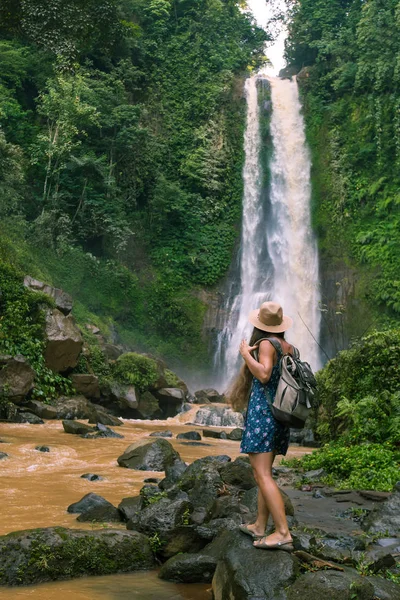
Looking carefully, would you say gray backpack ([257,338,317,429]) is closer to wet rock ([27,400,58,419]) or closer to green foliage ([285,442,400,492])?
green foliage ([285,442,400,492])

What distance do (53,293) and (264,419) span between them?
13.4 m

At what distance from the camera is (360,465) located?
6.82 m

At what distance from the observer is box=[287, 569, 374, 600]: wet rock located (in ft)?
9.68

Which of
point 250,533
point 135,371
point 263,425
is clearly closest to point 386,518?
point 250,533

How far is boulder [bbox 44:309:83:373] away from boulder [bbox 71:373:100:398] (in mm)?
380

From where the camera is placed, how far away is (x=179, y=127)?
28.8 m

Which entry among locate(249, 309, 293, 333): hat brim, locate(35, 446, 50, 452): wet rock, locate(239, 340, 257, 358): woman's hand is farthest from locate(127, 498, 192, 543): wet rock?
locate(35, 446, 50, 452): wet rock

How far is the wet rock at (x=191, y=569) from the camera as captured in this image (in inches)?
150

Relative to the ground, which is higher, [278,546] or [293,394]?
[293,394]

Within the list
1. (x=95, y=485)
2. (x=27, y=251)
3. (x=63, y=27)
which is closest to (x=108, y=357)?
(x=27, y=251)

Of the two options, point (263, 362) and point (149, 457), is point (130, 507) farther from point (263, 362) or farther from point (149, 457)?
point (149, 457)

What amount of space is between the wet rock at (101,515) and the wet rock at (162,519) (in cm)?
57

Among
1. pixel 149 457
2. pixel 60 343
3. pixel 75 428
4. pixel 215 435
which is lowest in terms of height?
pixel 215 435

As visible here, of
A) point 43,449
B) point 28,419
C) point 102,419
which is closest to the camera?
point 43,449
